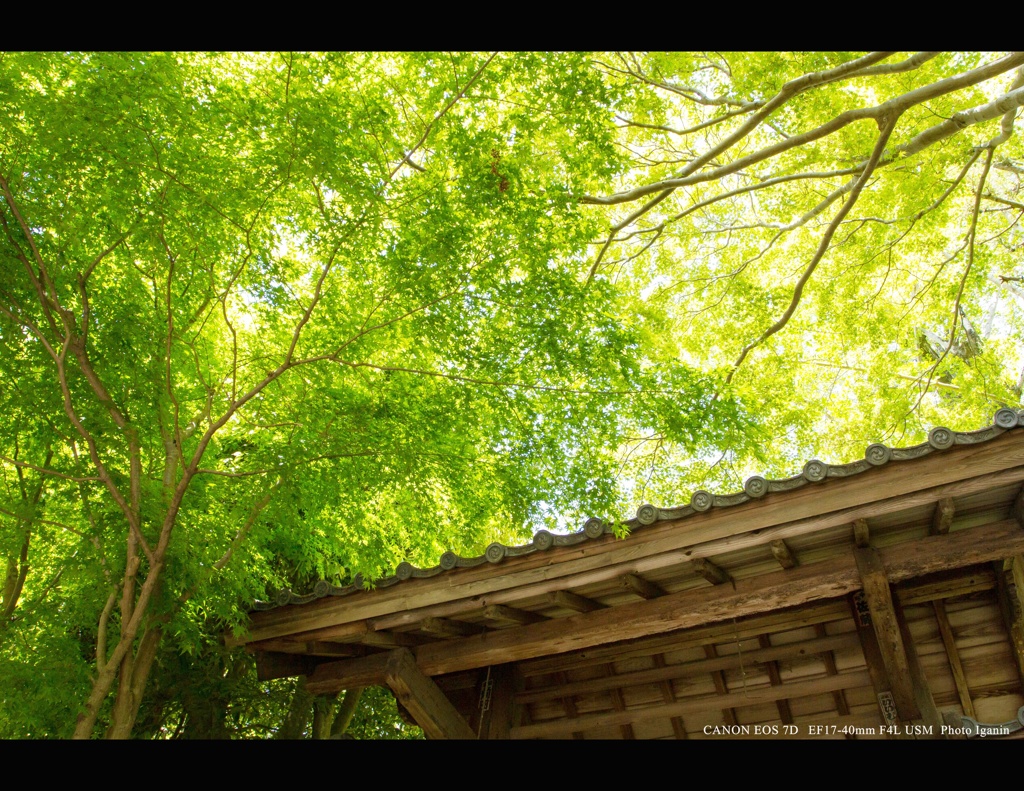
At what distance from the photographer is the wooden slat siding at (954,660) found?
528 centimetres

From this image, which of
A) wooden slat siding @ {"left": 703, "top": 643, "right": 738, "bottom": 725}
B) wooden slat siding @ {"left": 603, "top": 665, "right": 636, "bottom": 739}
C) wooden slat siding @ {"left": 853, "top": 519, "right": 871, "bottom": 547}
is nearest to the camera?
wooden slat siding @ {"left": 853, "top": 519, "right": 871, "bottom": 547}

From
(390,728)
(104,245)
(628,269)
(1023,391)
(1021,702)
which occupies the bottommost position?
(1021,702)

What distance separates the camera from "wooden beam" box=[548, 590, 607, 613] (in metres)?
5.27

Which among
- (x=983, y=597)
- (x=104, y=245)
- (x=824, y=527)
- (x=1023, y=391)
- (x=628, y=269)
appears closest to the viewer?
(x=824, y=527)

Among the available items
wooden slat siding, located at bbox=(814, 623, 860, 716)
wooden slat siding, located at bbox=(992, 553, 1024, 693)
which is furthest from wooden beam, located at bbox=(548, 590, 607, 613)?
wooden slat siding, located at bbox=(992, 553, 1024, 693)

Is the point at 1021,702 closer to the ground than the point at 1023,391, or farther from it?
closer to the ground

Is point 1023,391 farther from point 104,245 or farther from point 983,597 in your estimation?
point 104,245

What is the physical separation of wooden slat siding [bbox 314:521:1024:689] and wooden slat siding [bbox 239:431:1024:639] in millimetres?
A: 574

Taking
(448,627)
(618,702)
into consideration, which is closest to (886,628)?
(618,702)

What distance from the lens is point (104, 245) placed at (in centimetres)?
504

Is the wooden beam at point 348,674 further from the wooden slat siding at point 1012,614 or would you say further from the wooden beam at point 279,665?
the wooden slat siding at point 1012,614

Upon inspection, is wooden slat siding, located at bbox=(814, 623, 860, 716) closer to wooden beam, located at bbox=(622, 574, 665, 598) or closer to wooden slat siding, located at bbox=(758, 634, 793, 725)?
wooden slat siding, located at bbox=(758, 634, 793, 725)

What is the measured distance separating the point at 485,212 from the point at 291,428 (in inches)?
92.4

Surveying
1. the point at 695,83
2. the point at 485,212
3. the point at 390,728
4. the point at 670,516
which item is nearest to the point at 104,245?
the point at 485,212
